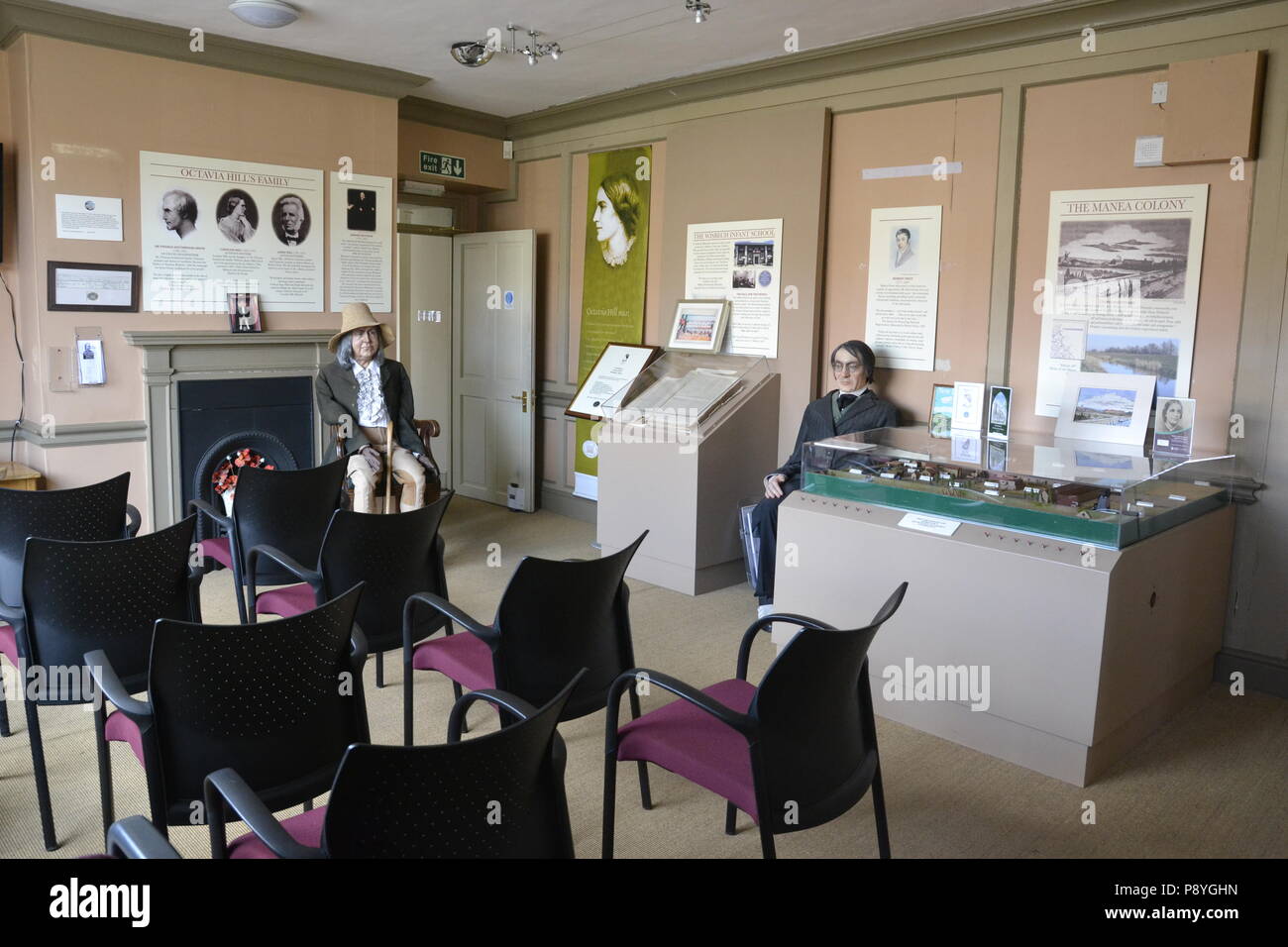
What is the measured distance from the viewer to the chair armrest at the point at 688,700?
204 centimetres

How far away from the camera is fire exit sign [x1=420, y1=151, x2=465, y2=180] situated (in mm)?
6566

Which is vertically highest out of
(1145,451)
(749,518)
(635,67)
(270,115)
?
(635,67)

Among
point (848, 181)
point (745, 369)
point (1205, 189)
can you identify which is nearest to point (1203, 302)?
point (1205, 189)

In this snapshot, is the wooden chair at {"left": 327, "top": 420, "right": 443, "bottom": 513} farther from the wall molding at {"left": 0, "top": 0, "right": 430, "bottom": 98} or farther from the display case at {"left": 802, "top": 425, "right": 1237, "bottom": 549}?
the display case at {"left": 802, "top": 425, "right": 1237, "bottom": 549}

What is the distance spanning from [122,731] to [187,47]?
4048 millimetres

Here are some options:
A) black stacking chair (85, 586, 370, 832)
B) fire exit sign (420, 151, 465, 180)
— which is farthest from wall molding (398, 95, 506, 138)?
black stacking chair (85, 586, 370, 832)

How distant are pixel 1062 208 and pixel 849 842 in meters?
2.99

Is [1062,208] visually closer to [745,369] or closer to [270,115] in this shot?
[745,369]

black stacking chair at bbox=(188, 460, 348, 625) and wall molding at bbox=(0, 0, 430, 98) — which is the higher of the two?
wall molding at bbox=(0, 0, 430, 98)

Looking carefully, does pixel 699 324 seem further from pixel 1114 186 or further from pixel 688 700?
pixel 688 700

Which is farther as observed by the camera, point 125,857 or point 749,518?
point 749,518

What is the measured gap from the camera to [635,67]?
18.4 feet

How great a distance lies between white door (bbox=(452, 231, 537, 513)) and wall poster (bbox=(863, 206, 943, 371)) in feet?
8.80

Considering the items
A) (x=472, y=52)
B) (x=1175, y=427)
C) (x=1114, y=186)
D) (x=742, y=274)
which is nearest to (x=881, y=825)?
(x=1175, y=427)
